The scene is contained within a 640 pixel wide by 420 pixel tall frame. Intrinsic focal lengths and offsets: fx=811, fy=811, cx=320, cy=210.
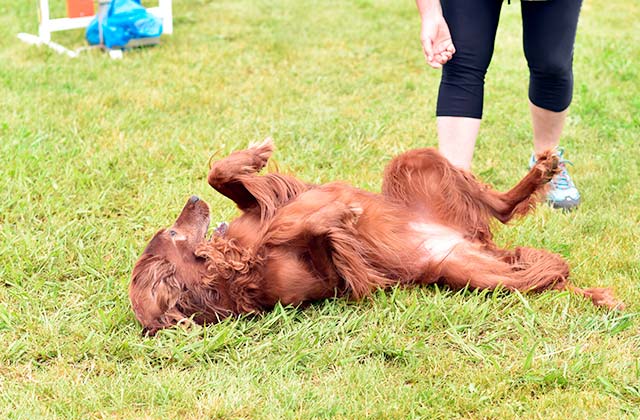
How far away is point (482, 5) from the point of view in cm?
331

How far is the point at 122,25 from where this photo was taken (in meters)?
6.27

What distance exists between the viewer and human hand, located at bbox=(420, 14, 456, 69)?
307cm

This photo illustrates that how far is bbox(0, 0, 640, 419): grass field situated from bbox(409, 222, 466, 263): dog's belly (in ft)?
0.45

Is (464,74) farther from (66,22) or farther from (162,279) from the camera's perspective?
(66,22)

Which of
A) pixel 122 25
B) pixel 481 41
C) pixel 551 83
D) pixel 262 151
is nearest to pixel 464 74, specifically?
pixel 481 41

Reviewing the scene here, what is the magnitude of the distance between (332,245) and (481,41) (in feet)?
3.87

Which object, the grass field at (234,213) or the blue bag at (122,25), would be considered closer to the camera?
the grass field at (234,213)

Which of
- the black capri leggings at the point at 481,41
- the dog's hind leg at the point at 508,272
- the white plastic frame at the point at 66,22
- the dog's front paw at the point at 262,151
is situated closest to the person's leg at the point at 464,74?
the black capri leggings at the point at 481,41

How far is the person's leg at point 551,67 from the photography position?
336 cm

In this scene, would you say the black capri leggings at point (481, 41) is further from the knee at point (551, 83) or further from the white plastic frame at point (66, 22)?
the white plastic frame at point (66, 22)

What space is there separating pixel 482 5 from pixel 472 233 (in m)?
0.96

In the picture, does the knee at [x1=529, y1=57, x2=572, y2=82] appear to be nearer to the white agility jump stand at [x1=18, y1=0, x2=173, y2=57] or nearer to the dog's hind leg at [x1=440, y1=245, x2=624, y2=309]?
the dog's hind leg at [x1=440, y1=245, x2=624, y2=309]

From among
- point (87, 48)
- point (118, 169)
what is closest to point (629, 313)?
point (118, 169)

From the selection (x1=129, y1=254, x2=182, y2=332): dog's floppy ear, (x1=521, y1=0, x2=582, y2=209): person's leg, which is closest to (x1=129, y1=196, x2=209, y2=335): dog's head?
(x1=129, y1=254, x2=182, y2=332): dog's floppy ear
